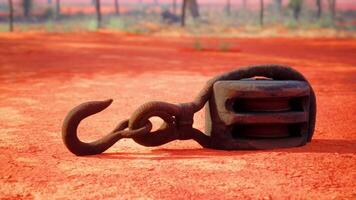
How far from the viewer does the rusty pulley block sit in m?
4.15

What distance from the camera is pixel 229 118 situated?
4258 mm

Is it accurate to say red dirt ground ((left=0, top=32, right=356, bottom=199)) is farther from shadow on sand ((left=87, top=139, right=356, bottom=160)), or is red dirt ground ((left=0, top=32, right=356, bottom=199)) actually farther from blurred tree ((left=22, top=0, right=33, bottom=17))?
blurred tree ((left=22, top=0, right=33, bottom=17))

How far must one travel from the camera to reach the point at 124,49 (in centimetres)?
1817

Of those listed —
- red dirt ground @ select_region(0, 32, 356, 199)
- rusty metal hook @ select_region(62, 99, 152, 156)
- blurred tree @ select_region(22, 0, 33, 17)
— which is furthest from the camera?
blurred tree @ select_region(22, 0, 33, 17)

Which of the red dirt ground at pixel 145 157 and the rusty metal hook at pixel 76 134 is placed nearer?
the red dirt ground at pixel 145 157

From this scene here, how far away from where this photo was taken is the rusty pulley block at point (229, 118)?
415 centimetres

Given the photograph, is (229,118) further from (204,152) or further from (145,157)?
(145,157)

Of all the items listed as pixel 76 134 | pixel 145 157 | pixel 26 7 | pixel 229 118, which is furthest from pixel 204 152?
pixel 26 7

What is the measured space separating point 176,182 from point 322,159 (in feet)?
4.19

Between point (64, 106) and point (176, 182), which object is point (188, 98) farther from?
point (176, 182)

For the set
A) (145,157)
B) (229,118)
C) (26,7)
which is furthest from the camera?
(26,7)

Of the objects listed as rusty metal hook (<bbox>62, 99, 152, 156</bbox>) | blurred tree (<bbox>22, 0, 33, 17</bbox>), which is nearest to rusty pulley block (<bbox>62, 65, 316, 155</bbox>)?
rusty metal hook (<bbox>62, 99, 152, 156</bbox>)

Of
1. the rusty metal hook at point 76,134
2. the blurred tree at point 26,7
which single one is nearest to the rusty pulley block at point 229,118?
the rusty metal hook at point 76,134

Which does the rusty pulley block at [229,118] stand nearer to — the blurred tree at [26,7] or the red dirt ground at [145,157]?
the red dirt ground at [145,157]
